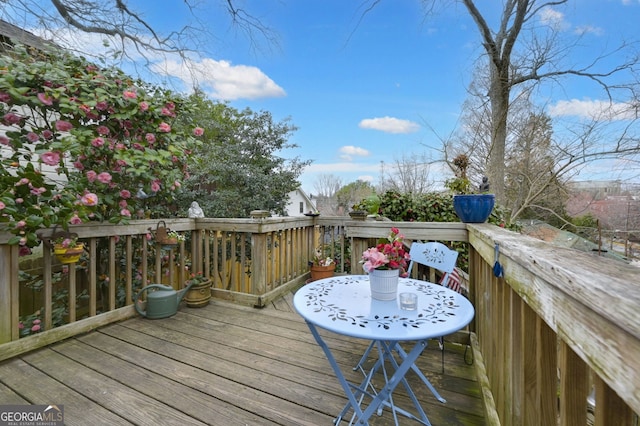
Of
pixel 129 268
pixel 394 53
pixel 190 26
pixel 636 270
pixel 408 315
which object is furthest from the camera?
pixel 394 53

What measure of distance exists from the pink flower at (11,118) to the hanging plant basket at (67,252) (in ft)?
3.05

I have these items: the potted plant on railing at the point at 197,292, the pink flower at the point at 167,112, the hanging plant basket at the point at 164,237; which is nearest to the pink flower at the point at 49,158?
the pink flower at the point at 167,112

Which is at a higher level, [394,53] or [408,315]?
[394,53]

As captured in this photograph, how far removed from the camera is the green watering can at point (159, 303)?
277cm

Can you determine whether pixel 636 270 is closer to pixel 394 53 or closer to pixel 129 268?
pixel 129 268

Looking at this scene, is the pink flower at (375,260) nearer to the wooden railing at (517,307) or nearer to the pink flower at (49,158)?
the wooden railing at (517,307)

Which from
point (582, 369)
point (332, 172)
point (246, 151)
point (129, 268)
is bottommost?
point (129, 268)

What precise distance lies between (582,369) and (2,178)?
9.55 ft

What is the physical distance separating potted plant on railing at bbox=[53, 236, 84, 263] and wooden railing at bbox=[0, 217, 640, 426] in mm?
180

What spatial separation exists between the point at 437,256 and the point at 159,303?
2512mm

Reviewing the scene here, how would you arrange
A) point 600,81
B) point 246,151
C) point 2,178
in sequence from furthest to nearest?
point 600,81 < point 246,151 < point 2,178

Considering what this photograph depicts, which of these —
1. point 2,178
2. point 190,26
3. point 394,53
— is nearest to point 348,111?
point 394,53

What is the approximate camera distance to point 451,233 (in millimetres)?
2471

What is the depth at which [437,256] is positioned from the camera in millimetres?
2092
